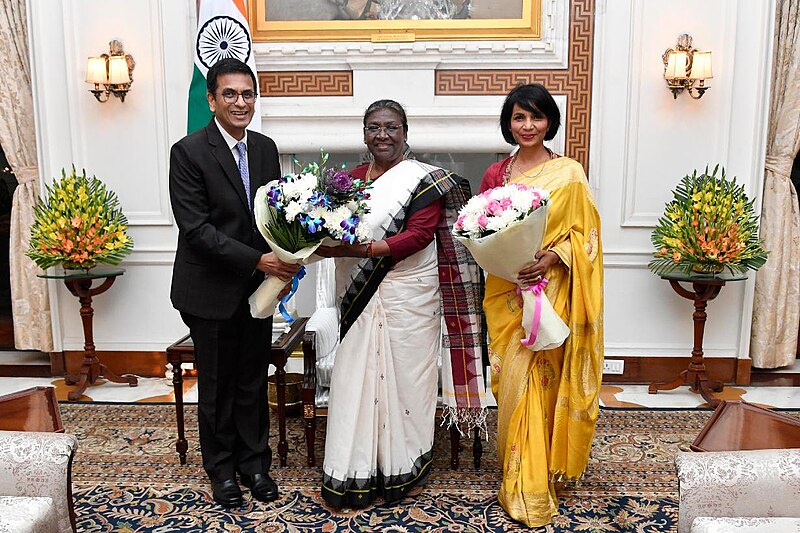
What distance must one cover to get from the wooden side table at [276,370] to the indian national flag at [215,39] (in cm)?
166

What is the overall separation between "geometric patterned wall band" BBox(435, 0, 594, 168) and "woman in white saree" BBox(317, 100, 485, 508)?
5.42ft

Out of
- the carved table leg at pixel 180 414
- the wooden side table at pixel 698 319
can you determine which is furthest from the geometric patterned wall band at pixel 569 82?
the carved table leg at pixel 180 414

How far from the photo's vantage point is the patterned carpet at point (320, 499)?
112 inches

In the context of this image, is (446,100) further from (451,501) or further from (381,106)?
(451,501)

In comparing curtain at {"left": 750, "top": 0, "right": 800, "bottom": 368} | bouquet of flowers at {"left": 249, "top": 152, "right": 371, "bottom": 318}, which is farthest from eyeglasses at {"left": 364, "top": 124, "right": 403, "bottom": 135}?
curtain at {"left": 750, "top": 0, "right": 800, "bottom": 368}

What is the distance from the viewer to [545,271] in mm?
2807

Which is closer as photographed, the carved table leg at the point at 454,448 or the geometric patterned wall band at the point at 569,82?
the carved table leg at the point at 454,448

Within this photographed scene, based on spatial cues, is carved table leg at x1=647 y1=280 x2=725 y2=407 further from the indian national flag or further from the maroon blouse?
the indian national flag

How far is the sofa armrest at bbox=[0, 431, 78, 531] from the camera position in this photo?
7.19 feet

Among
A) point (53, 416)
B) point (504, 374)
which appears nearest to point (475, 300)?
point (504, 374)

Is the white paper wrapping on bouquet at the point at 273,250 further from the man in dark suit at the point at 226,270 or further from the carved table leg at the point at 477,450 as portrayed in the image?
the carved table leg at the point at 477,450

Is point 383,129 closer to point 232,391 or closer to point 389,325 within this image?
point 389,325

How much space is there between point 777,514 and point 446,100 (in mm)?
3111

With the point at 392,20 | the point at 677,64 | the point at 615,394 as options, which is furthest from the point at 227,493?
the point at 677,64
